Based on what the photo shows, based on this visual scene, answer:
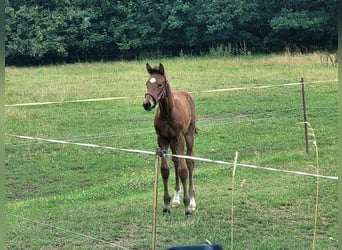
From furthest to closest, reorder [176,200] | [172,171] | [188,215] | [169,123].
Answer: [172,171]
[176,200]
[169,123]
[188,215]

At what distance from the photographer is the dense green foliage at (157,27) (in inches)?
657

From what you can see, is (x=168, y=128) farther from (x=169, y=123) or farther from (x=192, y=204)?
(x=192, y=204)

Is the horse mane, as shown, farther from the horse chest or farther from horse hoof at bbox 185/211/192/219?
horse hoof at bbox 185/211/192/219

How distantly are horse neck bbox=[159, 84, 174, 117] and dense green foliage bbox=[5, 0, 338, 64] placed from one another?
12.3m

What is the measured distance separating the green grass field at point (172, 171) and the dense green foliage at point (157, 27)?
16.1 feet

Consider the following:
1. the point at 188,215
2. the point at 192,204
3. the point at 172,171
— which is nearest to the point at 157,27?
the point at 172,171

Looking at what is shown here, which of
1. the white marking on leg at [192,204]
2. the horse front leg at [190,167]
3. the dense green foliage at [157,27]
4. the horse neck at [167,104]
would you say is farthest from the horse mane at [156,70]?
the dense green foliage at [157,27]

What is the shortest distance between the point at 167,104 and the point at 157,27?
14487mm

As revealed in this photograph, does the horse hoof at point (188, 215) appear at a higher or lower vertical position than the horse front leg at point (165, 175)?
lower

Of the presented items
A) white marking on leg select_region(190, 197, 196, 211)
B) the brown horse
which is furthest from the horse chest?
white marking on leg select_region(190, 197, 196, 211)

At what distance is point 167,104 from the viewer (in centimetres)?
448

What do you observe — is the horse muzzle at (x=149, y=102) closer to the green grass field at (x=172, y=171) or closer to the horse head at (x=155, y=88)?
the horse head at (x=155, y=88)

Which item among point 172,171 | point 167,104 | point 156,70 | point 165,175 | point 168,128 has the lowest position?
point 172,171

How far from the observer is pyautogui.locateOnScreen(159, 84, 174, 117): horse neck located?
4.46m
